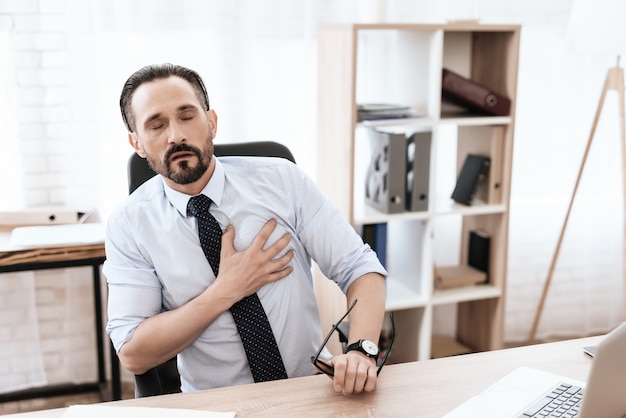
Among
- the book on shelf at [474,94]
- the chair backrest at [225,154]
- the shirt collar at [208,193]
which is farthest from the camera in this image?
the book on shelf at [474,94]

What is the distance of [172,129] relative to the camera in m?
1.58

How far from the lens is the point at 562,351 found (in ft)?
4.89

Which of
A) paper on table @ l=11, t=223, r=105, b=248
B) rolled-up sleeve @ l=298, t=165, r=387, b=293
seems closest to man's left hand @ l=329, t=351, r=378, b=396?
rolled-up sleeve @ l=298, t=165, r=387, b=293

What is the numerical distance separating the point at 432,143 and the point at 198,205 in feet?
4.12

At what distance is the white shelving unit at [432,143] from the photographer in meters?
2.58

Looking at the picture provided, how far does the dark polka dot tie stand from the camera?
62.8 inches

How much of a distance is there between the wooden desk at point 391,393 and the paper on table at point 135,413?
21 millimetres

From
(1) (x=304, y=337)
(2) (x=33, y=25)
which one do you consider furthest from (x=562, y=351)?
(2) (x=33, y=25)

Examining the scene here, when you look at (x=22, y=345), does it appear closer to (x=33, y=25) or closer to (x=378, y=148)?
(x=33, y=25)

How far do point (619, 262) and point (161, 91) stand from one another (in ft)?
8.63

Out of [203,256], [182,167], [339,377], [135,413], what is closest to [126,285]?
[203,256]

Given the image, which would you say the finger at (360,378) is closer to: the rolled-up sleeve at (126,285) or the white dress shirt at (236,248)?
the white dress shirt at (236,248)

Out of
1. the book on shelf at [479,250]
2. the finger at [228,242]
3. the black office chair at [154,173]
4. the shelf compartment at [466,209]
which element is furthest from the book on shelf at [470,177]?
the finger at [228,242]

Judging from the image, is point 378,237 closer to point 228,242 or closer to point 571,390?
point 228,242
